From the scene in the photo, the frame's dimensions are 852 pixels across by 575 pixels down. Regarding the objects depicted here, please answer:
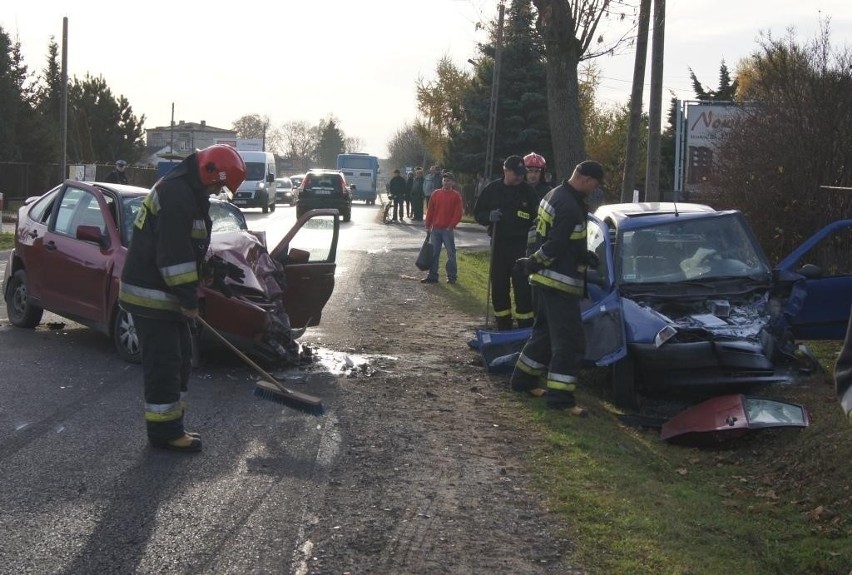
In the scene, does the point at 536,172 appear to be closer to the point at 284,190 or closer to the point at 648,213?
the point at 648,213

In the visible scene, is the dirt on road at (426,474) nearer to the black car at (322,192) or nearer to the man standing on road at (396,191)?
the black car at (322,192)

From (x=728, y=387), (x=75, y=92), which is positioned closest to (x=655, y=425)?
(x=728, y=387)

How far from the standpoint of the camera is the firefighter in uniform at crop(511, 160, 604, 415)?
8.45m

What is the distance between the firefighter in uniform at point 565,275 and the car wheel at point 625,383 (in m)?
0.50

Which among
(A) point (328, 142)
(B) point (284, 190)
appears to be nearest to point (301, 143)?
(A) point (328, 142)

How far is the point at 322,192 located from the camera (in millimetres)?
35844

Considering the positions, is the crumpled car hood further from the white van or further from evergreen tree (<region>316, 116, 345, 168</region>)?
evergreen tree (<region>316, 116, 345, 168</region>)

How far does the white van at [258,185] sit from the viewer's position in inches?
1690

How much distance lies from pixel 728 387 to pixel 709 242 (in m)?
1.77

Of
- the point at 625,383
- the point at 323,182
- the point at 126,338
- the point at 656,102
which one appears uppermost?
the point at 656,102

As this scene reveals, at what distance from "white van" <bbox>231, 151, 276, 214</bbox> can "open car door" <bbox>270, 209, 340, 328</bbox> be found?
31.8 m

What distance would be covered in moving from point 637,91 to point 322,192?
1887 cm

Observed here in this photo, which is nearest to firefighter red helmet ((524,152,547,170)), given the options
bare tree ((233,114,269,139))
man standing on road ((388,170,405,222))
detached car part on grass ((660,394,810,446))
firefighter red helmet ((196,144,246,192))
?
detached car part on grass ((660,394,810,446))

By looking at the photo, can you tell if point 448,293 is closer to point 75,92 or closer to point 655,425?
point 655,425
